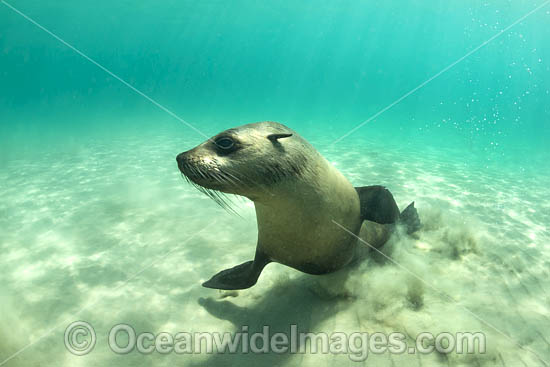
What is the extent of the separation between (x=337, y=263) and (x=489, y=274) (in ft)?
5.96

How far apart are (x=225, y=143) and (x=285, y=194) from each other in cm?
53

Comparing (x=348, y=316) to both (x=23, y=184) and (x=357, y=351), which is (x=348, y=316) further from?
(x=23, y=184)

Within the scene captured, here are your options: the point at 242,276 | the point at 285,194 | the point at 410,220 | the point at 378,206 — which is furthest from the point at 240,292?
the point at 410,220

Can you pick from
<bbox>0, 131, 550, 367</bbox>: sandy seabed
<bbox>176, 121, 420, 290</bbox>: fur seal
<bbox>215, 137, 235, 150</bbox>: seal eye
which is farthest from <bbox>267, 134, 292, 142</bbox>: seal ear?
<bbox>0, 131, 550, 367</bbox>: sandy seabed

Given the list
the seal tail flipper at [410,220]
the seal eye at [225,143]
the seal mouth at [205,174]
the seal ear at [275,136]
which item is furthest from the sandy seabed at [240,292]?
the seal eye at [225,143]

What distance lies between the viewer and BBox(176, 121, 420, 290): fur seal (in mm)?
1857

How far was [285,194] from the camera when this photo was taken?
2.02 metres

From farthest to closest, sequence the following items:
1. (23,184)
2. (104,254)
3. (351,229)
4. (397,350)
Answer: (23,184) < (104,254) < (351,229) < (397,350)

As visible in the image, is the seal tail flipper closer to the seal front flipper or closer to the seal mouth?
the seal front flipper

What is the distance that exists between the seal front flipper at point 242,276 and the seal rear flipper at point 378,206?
97cm

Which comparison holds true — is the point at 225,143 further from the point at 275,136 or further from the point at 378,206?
the point at 378,206

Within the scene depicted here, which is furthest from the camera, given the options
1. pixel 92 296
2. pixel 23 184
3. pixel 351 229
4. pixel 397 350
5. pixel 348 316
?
pixel 23 184

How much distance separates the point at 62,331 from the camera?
7.64 feet

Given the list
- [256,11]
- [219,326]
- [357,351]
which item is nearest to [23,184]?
[219,326]
